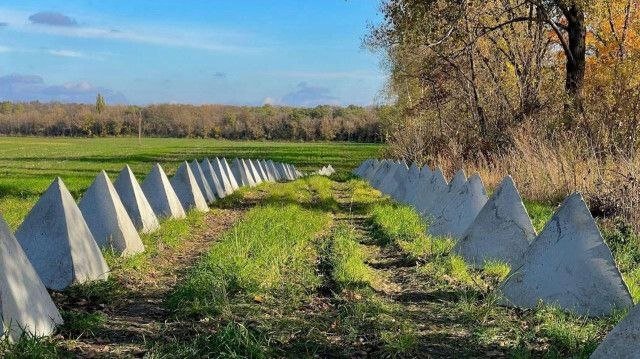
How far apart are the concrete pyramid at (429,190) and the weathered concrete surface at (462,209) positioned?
40.2 inches

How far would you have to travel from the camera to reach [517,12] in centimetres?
2452

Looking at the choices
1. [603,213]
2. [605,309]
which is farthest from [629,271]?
[603,213]

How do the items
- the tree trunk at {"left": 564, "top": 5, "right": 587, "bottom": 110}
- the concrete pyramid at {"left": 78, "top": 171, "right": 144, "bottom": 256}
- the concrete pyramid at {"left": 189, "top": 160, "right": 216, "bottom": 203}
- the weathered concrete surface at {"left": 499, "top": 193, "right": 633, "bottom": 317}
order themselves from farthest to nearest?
the tree trunk at {"left": 564, "top": 5, "right": 587, "bottom": 110} → the concrete pyramid at {"left": 189, "top": 160, "right": 216, "bottom": 203} → the concrete pyramid at {"left": 78, "top": 171, "right": 144, "bottom": 256} → the weathered concrete surface at {"left": 499, "top": 193, "right": 633, "bottom": 317}

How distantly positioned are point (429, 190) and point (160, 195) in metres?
4.86

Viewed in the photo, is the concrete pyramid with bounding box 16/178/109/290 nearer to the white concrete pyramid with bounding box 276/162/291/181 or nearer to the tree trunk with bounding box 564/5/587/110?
the tree trunk with bounding box 564/5/587/110

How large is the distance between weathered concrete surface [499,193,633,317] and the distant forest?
11437 cm

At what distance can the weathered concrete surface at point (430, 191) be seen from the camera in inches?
466

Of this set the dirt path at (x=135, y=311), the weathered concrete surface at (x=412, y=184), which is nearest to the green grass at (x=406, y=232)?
the weathered concrete surface at (x=412, y=184)

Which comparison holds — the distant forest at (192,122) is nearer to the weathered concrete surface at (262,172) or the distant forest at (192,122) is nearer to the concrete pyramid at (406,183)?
the weathered concrete surface at (262,172)

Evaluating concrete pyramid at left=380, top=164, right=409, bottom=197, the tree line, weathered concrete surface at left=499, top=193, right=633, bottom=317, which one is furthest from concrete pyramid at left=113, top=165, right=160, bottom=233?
the tree line

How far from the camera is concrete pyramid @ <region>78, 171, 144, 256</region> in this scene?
8.15 metres

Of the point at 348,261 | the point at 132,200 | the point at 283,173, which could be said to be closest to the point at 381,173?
the point at 283,173

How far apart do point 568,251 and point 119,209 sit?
5.13 meters

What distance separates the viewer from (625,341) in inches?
157
